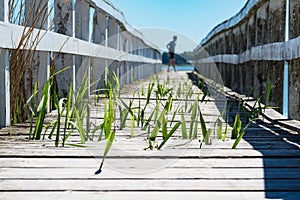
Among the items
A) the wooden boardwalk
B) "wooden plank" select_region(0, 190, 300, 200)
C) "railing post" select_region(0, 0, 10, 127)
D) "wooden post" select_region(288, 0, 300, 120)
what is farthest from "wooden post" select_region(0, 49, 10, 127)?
"wooden post" select_region(288, 0, 300, 120)

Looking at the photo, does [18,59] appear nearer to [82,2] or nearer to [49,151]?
[49,151]

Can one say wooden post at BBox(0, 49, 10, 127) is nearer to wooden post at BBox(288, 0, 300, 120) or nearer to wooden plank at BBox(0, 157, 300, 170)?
wooden plank at BBox(0, 157, 300, 170)

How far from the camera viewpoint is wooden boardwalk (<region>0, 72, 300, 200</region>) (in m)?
1.70

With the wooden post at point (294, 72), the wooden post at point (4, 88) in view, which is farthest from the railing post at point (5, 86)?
the wooden post at point (294, 72)

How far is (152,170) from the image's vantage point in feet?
6.49

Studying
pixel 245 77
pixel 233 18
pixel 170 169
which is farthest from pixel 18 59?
pixel 233 18

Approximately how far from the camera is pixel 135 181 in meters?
1.83

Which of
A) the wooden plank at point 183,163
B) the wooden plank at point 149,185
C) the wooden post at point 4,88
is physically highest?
the wooden post at point 4,88

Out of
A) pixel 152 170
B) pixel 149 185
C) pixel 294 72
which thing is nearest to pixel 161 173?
pixel 152 170

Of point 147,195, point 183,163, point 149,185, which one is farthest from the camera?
point 183,163

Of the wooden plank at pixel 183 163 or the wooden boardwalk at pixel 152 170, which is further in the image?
the wooden plank at pixel 183 163

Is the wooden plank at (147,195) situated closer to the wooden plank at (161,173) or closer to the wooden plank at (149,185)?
the wooden plank at (149,185)

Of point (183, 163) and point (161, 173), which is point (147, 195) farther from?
point (183, 163)

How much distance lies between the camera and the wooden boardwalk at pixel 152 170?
1.70 m
